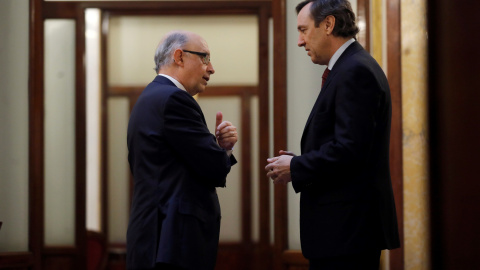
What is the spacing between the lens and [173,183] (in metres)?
2.32

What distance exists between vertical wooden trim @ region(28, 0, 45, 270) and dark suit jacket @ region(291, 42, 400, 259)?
2358mm

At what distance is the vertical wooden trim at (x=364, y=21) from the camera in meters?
3.83

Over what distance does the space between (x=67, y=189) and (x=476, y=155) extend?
273cm

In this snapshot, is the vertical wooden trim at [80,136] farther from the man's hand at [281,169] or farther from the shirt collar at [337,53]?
the shirt collar at [337,53]

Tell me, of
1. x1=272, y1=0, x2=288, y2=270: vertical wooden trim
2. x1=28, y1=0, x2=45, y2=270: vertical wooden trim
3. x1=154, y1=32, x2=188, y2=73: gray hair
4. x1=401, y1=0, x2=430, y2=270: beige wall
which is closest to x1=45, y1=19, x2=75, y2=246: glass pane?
x1=28, y1=0, x2=45, y2=270: vertical wooden trim

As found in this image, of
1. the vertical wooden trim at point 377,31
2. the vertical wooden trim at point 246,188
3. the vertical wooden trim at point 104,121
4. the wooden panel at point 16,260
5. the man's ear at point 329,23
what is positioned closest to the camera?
the man's ear at point 329,23

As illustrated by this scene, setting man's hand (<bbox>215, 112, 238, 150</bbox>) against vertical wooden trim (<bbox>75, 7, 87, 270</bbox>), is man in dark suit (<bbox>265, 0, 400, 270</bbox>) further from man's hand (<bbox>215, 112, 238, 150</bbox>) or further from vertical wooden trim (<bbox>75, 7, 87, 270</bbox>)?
vertical wooden trim (<bbox>75, 7, 87, 270</bbox>)

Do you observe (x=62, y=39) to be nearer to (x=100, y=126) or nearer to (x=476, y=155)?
(x=100, y=126)

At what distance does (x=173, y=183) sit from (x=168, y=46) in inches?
23.2

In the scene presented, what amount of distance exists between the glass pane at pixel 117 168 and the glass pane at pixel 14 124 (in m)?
2.59

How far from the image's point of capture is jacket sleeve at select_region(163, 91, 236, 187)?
7.60 ft

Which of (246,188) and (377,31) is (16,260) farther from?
(246,188)

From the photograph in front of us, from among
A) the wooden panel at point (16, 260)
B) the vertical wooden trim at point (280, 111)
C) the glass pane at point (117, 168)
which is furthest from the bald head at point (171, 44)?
the glass pane at point (117, 168)

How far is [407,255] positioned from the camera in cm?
355
